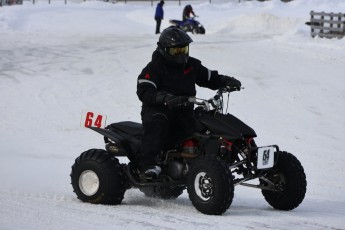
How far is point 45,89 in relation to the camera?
73.1 feet

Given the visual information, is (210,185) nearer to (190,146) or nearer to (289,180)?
(190,146)

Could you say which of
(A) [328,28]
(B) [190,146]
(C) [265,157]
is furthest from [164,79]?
(A) [328,28]

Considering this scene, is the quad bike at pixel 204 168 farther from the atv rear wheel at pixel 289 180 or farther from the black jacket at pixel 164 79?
the black jacket at pixel 164 79

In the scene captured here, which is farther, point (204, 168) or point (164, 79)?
point (164, 79)

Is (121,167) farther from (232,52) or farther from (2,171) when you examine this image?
(232,52)

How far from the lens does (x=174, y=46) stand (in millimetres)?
9531

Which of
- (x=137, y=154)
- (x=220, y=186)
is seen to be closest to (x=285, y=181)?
(x=220, y=186)

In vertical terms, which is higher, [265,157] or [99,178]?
[265,157]

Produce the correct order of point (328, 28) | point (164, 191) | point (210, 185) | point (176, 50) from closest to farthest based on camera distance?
point (210, 185) < point (176, 50) < point (164, 191) < point (328, 28)

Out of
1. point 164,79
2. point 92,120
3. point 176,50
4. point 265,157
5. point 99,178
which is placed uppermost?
point 176,50

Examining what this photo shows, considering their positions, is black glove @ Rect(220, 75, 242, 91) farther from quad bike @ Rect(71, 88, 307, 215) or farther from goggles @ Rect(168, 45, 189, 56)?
goggles @ Rect(168, 45, 189, 56)

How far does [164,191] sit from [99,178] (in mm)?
920

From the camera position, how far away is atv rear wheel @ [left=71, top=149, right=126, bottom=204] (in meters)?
9.75

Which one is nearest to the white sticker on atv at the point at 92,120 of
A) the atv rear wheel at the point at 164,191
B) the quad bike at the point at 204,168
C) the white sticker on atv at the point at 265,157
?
the quad bike at the point at 204,168
